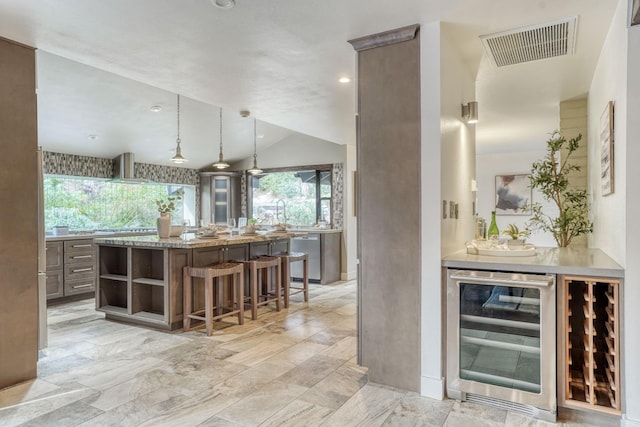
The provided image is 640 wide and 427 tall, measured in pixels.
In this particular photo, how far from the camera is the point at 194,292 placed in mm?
4414

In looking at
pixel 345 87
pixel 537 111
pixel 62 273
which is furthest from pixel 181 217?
pixel 537 111

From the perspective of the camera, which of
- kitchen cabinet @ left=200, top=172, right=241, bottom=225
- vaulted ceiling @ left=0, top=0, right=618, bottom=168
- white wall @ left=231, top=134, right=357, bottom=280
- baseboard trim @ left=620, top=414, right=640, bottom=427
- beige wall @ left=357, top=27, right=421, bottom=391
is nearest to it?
baseboard trim @ left=620, top=414, right=640, bottom=427

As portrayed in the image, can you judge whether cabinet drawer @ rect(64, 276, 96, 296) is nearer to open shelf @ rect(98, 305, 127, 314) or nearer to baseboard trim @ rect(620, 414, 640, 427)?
open shelf @ rect(98, 305, 127, 314)

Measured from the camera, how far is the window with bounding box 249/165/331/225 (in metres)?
7.55

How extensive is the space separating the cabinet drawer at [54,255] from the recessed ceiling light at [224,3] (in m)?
4.36

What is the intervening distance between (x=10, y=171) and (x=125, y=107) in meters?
2.89

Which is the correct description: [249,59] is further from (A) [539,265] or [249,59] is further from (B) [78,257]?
(B) [78,257]

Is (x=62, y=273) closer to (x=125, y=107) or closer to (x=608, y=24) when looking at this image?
(x=125, y=107)

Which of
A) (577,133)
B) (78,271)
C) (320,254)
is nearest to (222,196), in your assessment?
(320,254)

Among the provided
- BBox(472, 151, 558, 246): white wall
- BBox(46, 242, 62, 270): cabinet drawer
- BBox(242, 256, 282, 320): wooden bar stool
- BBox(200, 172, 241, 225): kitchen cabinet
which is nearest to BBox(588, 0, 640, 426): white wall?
BBox(242, 256, 282, 320): wooden bar stool

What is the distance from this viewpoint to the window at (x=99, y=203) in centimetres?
625

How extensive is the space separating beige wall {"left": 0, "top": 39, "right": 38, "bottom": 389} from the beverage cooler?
296cm

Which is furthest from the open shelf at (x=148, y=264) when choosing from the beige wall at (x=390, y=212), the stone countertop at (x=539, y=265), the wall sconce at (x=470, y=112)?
the wall sconce at (x=470, y=112)

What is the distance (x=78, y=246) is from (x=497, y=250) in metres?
5.38
